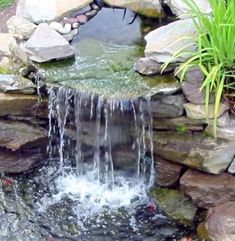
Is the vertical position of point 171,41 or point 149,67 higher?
point 171,41

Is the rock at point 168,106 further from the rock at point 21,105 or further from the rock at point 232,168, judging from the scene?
the rock at point 21,105

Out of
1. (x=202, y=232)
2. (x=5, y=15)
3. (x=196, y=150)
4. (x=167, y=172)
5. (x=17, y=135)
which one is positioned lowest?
(x=202, y=232)

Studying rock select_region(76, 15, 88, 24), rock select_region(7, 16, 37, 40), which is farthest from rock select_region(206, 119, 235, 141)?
rock select_region(7, 16, 37, 40)

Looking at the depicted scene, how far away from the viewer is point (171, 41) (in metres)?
5.12

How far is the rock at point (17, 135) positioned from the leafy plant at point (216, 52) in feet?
4.46

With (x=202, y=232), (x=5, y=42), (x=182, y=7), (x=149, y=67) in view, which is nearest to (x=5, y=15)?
(x=5, y=42)

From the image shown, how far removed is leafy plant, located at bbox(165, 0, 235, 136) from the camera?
476 cm

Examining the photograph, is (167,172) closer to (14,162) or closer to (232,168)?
(232,168)

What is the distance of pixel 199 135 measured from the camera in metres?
5.01

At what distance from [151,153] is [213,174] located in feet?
1.68

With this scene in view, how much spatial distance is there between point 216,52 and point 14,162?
6.29 ft

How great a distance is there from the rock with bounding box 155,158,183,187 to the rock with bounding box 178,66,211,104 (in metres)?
0.59

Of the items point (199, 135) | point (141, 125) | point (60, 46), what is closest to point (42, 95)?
point (60, 46)

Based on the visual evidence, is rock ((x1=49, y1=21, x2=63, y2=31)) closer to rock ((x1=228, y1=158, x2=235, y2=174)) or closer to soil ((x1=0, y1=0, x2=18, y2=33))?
soil ((x1=0, y1=0, x2=18, y2=33))
